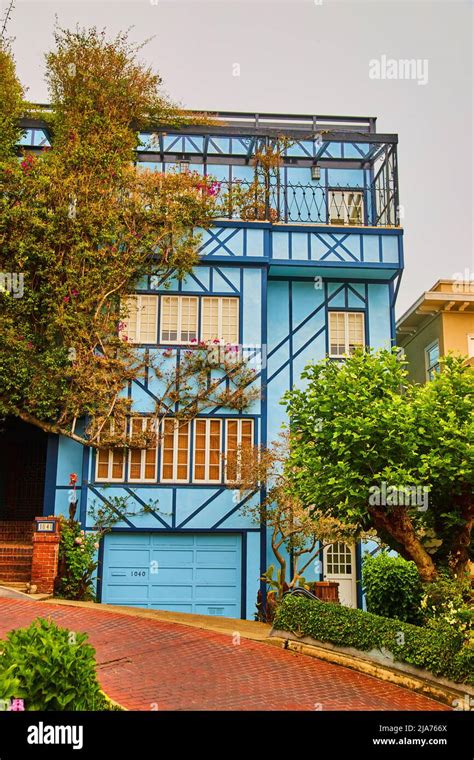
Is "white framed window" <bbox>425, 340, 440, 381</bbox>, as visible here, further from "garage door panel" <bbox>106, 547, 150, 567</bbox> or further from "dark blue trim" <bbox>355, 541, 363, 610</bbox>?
"garage door panel" <bbox>106, 547, 150, 567</bbox>

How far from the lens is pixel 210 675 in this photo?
10156 mm

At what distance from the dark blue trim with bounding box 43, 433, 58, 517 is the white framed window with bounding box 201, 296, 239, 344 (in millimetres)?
4393

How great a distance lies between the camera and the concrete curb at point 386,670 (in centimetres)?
950

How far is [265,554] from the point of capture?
57.9 ft

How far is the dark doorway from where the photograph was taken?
2259cm

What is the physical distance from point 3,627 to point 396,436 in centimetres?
676

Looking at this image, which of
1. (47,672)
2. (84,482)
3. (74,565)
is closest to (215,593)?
(74,565)

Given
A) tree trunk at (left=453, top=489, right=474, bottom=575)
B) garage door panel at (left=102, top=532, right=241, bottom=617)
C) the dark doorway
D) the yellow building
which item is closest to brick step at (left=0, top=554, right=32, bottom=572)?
garage door panel at (left=102, top=532, right=241, bottom=617)

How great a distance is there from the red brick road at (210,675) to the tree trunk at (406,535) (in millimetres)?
1948

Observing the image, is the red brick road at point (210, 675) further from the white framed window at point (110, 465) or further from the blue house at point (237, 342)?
the white framed window at point (110, 465)

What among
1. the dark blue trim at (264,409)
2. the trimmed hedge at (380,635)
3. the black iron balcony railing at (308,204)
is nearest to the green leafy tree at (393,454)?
the trimmed hedge at (380,635)

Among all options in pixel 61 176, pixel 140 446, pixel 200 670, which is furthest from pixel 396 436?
pixel 61 176

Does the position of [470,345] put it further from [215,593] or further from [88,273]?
[88,273]
